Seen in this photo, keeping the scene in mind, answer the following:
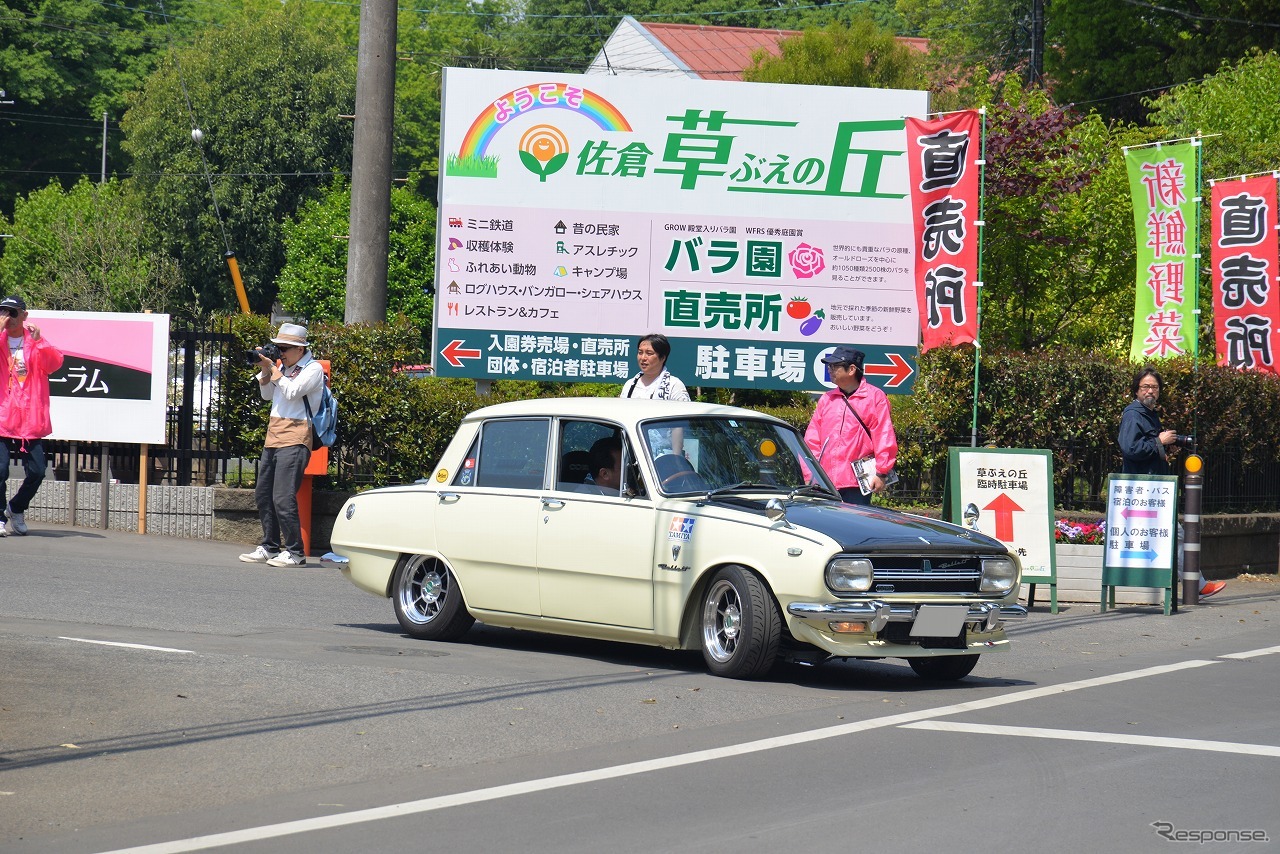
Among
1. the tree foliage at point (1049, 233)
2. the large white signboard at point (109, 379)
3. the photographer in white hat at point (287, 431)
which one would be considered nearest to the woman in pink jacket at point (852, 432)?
the photographer in white hat at point (287, 431)

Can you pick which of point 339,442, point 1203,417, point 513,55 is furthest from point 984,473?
point 513,55

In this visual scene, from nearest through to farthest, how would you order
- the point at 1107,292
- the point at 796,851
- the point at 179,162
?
1. the point at 796,851
2. the point at 1107,292
3. the point at 179,162

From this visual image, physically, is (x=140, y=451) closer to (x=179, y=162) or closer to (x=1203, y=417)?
(x=1203, y=417)

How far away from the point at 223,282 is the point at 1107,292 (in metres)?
36.2

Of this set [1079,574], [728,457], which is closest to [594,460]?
[728,457]

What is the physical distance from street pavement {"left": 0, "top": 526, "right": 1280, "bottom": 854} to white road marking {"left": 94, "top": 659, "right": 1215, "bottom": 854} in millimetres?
21

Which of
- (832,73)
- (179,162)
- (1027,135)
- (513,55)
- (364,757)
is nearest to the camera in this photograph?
(364,757)

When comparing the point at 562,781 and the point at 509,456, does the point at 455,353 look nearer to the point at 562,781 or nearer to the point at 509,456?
the point at 509,456

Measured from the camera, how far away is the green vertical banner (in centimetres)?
1709

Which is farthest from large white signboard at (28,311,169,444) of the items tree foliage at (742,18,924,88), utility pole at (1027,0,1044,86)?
utility pole at (1027,0,1044,86)

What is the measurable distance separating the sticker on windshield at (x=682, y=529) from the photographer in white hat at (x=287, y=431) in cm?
561

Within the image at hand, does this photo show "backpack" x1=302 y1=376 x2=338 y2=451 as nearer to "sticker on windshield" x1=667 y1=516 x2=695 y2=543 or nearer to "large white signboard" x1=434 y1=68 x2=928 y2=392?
"large white signboard" x1=434 y1=68 x2=928 y2=392

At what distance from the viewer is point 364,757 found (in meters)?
6.97

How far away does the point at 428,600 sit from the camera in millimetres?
10516
